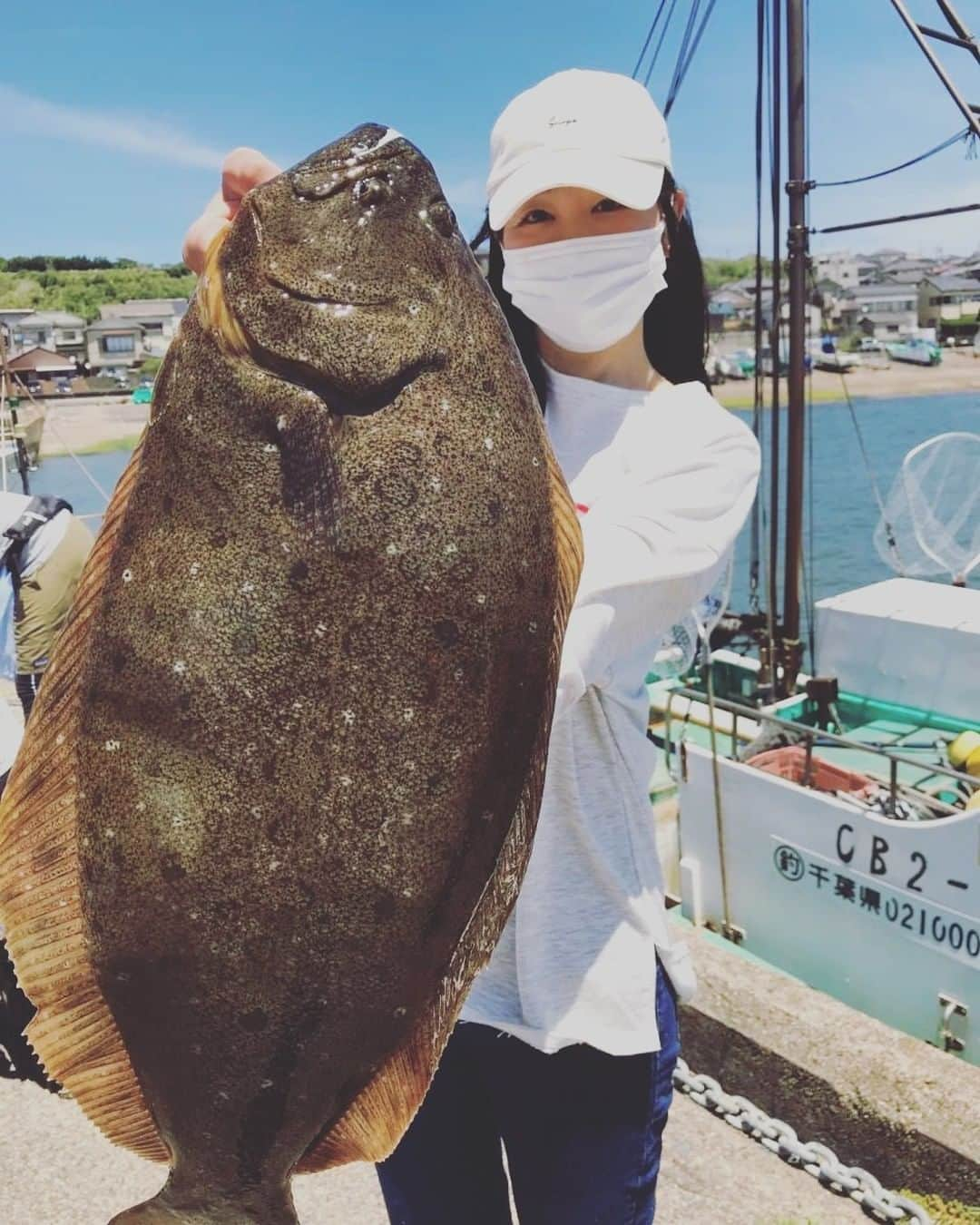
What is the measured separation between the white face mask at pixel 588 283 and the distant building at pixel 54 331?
90755 mm

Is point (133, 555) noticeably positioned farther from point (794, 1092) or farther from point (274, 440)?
point (794, 1092)

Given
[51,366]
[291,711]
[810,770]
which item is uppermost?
[51,366]

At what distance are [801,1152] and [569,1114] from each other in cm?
198

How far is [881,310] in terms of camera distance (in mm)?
Answer: 98000

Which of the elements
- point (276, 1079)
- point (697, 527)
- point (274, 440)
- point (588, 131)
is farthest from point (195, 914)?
point (588, 131)

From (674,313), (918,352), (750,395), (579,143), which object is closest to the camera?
(579,143)

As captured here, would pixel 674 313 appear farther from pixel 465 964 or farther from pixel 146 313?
pixel 146 313

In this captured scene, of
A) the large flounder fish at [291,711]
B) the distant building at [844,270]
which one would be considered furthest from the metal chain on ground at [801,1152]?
the distant building at [844,270]

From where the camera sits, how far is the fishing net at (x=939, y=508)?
9.62 m

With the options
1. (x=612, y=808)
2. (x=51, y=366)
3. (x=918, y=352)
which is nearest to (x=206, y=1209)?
(x=612, y=808)

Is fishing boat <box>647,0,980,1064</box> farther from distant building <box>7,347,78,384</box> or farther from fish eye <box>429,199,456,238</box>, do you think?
distant building <box>7,347,78,384</box>

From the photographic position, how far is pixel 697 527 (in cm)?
166

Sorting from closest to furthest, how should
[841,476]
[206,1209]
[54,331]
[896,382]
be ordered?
1. [206,1209]
2. [841,476]
3. [896,382]
4. [54,331]

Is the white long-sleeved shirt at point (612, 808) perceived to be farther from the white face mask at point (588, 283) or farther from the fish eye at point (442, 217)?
the fish eye at point (442, 217)
